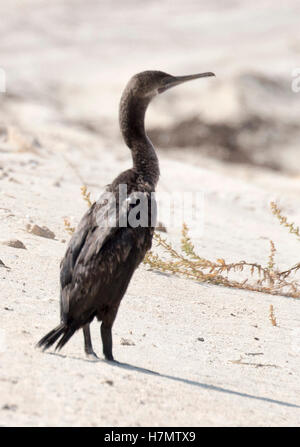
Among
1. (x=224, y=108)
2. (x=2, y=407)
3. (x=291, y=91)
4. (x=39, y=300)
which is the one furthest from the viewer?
(x=291, y=91)

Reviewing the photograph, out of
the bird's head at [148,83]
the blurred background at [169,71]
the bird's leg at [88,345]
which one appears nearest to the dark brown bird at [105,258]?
the bird's leg at [88,345]

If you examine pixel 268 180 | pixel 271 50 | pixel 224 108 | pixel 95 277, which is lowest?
pixel 95 277

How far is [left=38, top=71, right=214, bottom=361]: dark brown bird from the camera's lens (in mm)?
4020

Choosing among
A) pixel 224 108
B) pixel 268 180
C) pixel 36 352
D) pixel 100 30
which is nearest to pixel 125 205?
pixel 36 352

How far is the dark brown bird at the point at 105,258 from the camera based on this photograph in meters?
4.02

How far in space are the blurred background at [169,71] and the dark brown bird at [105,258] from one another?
21.0ft

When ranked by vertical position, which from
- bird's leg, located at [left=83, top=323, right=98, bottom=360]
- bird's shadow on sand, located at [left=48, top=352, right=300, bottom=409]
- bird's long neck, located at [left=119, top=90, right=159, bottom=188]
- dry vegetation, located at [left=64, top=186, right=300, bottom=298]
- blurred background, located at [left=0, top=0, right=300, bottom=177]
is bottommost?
bird's shadow on sand, located at [left=48, top=352, right=300, bottom=409]

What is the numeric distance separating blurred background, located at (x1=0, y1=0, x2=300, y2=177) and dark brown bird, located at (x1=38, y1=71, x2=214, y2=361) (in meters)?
6.39

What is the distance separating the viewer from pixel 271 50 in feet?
61.7

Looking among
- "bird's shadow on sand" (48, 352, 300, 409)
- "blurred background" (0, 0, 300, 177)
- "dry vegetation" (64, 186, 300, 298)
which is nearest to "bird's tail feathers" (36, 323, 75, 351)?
"bird's shadow on sand" (48, 352, 300, 409)

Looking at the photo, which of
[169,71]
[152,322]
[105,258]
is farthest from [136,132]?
[169,71]

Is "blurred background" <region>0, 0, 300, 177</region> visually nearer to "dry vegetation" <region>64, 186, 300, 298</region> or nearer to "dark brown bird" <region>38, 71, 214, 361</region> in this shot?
"dry vegetation" <region>64, 186, 300, 298</region>
